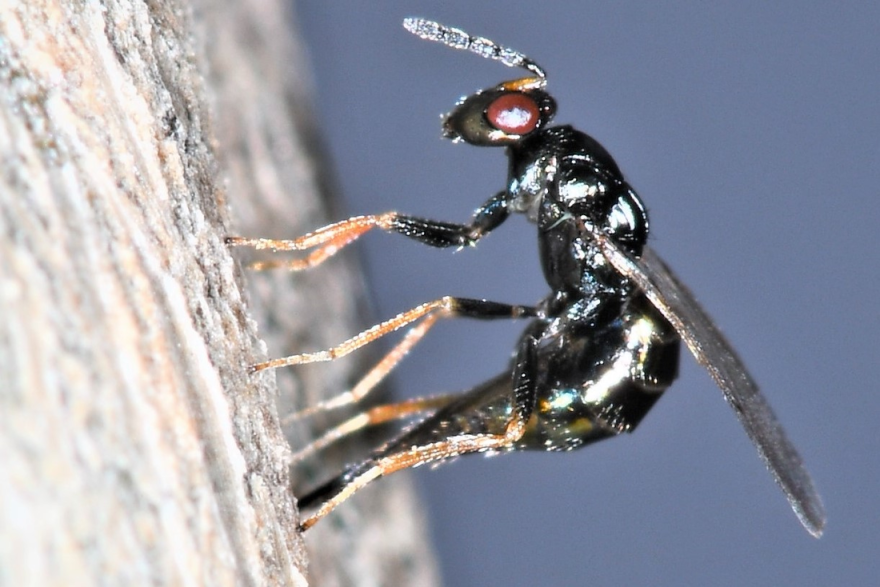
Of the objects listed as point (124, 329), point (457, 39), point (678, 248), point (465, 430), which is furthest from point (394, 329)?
point (678, 248)

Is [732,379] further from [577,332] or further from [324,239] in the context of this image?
[324,239]

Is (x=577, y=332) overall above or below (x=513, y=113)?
below

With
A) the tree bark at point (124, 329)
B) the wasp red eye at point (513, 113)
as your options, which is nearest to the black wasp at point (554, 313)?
the wasp red eye at point (513, 113)

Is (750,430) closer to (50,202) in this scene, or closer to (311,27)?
(50,202)

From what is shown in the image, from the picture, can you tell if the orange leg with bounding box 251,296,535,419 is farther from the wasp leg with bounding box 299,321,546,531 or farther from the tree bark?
the tree bark

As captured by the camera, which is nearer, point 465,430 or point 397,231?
point 397,231

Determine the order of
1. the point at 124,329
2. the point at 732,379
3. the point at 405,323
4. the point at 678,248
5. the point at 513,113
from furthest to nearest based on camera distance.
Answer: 1. the point at 678,248
2. the point at 513,113
3. the point at 405,323
4. the point at 732,379
5. the point at 124,329
